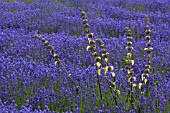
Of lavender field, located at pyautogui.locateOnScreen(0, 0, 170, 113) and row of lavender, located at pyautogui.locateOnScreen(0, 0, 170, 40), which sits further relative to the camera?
row of lavender, located at pyautogui.locateOnScreen(0, 0, 170, 40)

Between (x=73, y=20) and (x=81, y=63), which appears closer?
(x=81, y=63)

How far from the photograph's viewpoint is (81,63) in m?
5.18

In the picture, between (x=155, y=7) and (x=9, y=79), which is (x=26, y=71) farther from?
(x=155, y=7)

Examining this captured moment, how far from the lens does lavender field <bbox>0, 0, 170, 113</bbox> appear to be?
3.76 metres

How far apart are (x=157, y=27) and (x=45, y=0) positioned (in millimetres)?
3592

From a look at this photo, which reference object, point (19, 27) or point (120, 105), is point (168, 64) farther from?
point (19, 27)

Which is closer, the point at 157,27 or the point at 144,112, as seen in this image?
the point at 144,112

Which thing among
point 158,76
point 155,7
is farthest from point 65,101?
point 155,7

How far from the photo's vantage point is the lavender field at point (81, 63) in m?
3.76

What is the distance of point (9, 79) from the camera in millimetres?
4535

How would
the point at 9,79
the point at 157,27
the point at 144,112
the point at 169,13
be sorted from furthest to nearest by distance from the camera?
1. the point at 169,13
2. the point at 157,27
3. the point at 9,79
4. the point at 144,112

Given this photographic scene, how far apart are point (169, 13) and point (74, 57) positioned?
11.7ft

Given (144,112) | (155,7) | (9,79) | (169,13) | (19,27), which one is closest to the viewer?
(144,112)

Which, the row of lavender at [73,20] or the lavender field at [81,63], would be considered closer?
the lavender field at [81,63]
